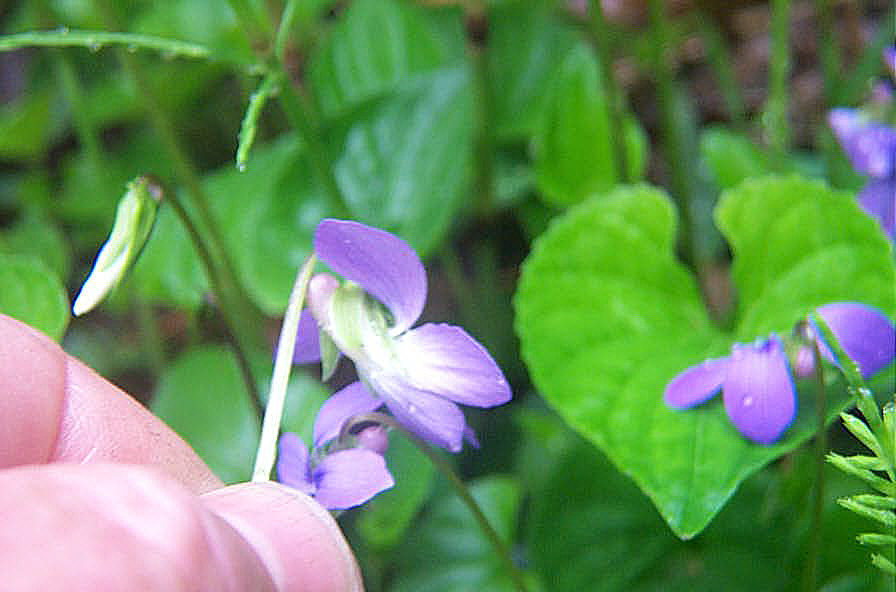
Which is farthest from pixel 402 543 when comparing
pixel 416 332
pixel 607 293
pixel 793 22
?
pixel 793 22

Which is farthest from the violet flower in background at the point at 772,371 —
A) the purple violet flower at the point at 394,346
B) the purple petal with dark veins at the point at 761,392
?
the purple violet flower at the point at 394,346

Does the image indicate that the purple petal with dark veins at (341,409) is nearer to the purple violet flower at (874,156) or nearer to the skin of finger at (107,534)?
the skin of finger at (107,534)

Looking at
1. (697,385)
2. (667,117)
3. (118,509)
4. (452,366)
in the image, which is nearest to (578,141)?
(667,117)

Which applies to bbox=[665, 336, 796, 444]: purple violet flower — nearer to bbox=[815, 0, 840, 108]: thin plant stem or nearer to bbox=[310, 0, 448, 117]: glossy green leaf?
bbox=[815, 0, 840, 108]: thin plant stem

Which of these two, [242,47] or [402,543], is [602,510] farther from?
[242,47]

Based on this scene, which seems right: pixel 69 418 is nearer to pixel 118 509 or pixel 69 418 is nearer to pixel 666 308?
pixel 118 509

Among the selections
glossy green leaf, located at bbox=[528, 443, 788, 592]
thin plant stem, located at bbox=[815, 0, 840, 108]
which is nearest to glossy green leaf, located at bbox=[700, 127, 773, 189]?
thin plant stem, located at bbox=[815, 0, 840, 108]
